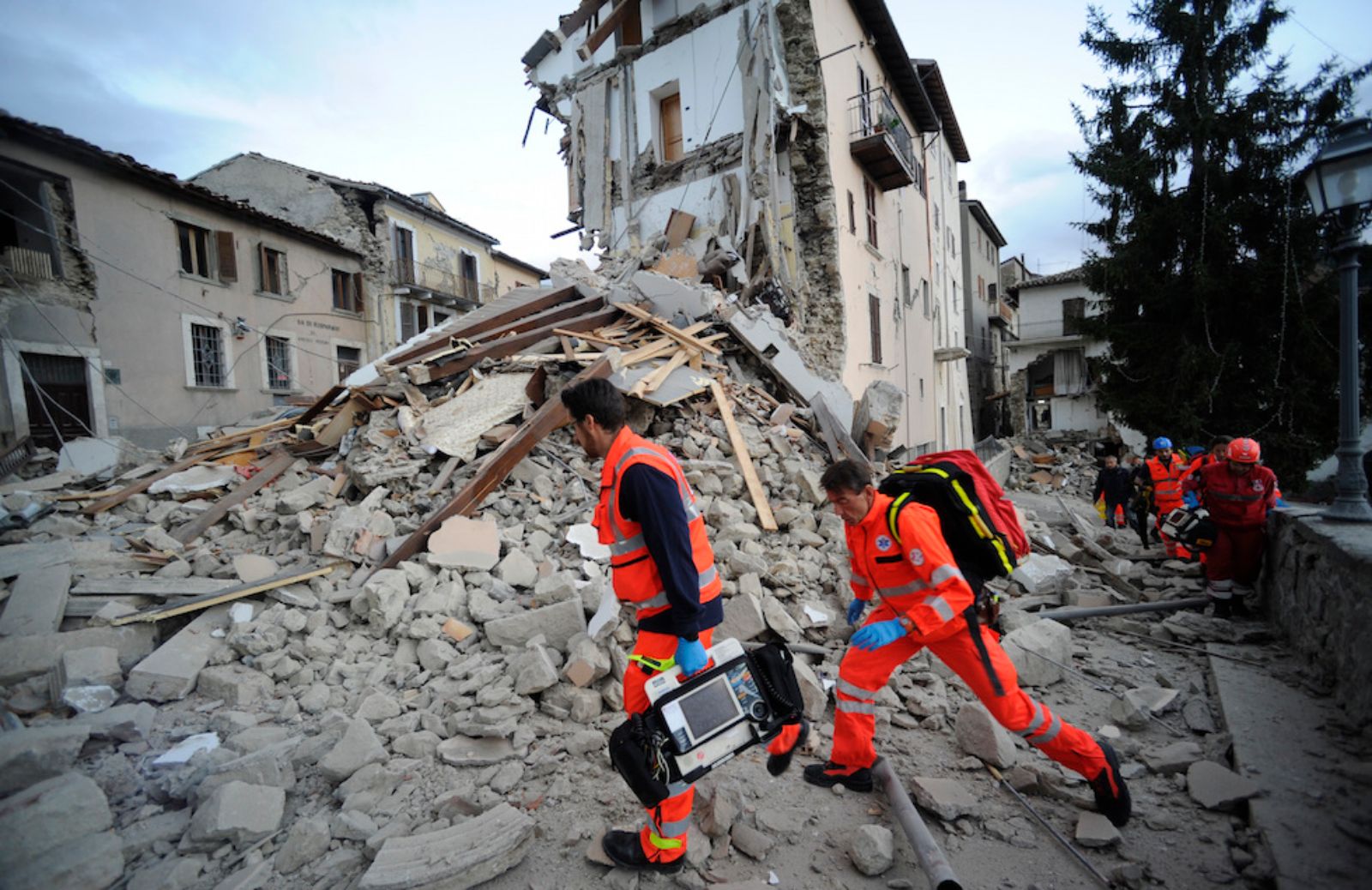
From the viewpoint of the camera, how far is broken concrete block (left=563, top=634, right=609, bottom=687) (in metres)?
3.51

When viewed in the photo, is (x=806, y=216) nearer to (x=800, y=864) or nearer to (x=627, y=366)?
(x=627, y=366)

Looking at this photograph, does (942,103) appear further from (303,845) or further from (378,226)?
(303,845)

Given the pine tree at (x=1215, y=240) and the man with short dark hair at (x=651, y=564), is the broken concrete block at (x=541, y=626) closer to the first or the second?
the man with short dark hair at (x=651, y=564)

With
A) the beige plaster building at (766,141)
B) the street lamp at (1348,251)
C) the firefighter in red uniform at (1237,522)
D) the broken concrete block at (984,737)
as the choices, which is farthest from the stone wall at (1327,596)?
the beige plaster building at (766,141)

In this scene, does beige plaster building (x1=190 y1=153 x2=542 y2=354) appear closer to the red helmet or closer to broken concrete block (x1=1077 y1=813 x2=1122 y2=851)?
the red helmet

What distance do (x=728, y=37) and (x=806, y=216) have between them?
370 centimetres

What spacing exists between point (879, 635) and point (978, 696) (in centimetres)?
48

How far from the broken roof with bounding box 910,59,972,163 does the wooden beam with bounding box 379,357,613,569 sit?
15.1 metres

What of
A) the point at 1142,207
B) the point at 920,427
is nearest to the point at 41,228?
the point at 920,427

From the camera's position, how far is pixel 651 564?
7.86ft

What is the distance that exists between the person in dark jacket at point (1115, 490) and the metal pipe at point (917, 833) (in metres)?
7.97

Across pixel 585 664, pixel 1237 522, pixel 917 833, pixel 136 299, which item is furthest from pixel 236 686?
pixel 136 299

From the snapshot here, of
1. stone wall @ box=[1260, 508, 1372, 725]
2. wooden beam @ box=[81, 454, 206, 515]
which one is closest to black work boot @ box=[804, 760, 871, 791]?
stone wall @ box=[1260, 508, 1372, 725]

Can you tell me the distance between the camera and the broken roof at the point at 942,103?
1720 cm
